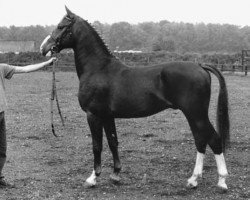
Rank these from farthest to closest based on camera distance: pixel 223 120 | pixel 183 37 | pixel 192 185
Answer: pixel 183 37 < pixel 223 120 < pixel 192 185

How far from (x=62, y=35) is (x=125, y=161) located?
8.85 ft

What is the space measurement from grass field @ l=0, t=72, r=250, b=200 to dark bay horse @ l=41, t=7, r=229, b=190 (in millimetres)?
331

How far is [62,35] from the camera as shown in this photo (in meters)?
6.52

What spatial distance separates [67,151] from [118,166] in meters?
2.30

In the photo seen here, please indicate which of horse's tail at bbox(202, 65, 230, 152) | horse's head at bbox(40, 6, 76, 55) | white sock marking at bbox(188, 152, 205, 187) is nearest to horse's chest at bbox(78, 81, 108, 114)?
horse's head at bbox(40, 6, 76, 55)

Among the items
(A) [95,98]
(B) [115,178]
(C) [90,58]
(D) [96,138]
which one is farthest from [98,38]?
(B) [115,178]

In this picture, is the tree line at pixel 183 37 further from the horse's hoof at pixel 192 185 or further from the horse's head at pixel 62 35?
the horse's hoof at pixel 192 185

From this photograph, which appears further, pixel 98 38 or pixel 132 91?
pixel 98 38

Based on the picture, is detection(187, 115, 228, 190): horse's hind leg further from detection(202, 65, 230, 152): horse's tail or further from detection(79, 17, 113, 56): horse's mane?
detection(79, 17, 113, 56): horse's mane

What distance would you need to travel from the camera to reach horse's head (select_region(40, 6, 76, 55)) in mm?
6504

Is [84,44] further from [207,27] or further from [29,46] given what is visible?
[207,27]

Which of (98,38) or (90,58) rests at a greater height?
(98,38)

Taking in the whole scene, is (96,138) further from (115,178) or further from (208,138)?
(208,138)

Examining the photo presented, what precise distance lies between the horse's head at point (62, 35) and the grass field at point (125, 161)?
212 centimetres
